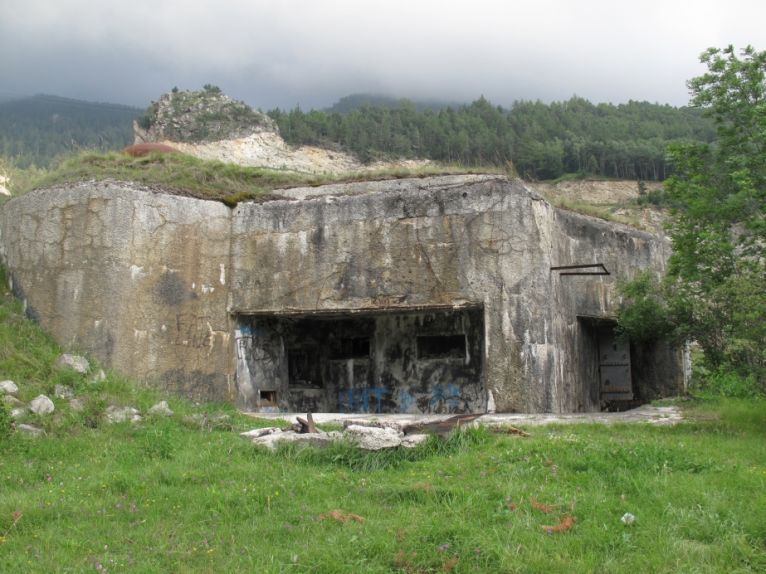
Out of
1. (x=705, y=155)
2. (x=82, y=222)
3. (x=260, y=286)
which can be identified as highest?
(x=705, y=155)

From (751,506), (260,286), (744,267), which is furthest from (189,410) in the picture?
(744,267)

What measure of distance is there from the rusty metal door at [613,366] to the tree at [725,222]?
2.92 m

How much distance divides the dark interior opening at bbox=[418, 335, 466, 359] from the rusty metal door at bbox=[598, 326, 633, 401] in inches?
156

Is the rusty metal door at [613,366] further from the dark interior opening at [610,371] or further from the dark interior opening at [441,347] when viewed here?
the dark interior opening at [441,347]

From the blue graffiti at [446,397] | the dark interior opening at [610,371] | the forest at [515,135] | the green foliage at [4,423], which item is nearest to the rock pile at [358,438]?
the green foliage at [4,423]

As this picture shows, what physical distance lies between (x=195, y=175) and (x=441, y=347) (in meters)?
4.95

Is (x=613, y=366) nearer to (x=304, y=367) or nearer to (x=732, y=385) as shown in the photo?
(x=732, y=385)

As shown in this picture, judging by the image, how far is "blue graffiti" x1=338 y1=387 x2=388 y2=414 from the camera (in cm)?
1303

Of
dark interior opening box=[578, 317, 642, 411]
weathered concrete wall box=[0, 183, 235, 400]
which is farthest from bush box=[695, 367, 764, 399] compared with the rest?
weathered concrete wall box=[0, 183, 235, 400]

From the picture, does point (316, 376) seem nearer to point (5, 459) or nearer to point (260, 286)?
point (260, 286)

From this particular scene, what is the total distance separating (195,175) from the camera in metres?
12.2

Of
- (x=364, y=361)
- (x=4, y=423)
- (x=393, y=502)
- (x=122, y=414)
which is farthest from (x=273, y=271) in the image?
(x=393, y=502)

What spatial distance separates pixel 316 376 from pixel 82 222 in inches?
194

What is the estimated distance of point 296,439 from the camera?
736 centimetres
